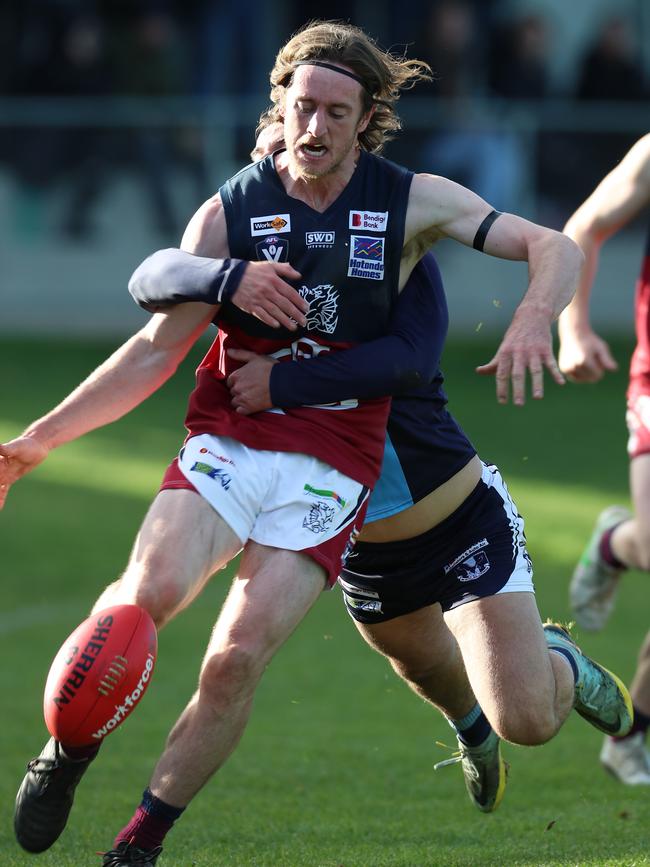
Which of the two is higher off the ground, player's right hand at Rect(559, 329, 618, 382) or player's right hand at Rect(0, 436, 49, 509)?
player's right hand at Rect(0, 436, 49, 509)

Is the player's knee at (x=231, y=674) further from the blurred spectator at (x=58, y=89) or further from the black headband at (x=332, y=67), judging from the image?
the blurred spectator at (x=58, y=89)

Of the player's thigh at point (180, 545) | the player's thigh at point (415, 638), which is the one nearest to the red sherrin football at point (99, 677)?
the player's thigh at point (180, 545)

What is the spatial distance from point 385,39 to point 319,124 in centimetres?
1615

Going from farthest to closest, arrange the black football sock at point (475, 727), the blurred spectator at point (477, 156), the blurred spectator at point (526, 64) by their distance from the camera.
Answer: the blurred spectator at point (526, 64) < the blurred spectator at point (477, 156) < the black football sock at point (475, 727)

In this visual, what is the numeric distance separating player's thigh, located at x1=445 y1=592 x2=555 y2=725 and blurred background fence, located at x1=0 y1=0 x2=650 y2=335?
36.7 feet

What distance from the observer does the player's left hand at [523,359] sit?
4660mm

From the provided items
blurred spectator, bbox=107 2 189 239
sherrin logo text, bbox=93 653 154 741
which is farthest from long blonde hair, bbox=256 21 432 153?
A: blurred spectator, bbox=107 2 189 239

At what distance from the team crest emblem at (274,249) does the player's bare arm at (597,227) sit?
Answer: 1.75m

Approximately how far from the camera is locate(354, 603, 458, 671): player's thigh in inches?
230

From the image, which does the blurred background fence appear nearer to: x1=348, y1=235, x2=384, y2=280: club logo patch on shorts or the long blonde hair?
the long blonde hair

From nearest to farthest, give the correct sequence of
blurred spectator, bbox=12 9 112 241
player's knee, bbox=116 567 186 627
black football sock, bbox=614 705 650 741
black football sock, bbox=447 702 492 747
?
player's knee, bbox=116 567 186 627 → black football sock, bbox=447 702 492 747 → black football sock, bbox=614 705 650 741 → blurred spectator, bbox=12 9 112 241

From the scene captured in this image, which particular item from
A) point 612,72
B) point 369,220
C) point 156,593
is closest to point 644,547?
point 369,220

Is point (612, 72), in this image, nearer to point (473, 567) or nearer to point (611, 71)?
point (611, 71)

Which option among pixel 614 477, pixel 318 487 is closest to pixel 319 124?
pixel 318 487
